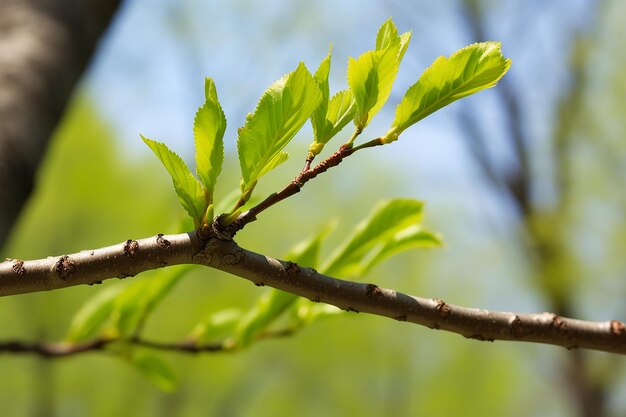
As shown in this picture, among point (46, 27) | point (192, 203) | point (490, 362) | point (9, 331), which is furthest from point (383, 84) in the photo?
point (490, 362)

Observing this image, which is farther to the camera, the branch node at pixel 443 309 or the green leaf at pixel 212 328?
the green leaf at pixel 212 328

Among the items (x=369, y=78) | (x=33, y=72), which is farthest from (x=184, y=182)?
(x=33, y=72)

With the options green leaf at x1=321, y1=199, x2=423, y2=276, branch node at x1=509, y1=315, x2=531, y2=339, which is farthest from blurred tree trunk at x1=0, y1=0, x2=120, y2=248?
branch node at x1=509, y1=315, x2=531, y2=339

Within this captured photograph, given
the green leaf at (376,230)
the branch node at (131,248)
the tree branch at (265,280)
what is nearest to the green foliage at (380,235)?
the green leaf at (376,230)

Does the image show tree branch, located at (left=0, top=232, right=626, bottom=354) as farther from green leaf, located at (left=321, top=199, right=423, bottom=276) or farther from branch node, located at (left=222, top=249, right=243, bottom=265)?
green leaf, located at (left=321, top=199, right=423, bottom=276)

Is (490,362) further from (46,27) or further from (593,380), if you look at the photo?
(46,27)

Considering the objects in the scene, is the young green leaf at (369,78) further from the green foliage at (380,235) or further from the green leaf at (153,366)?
the green leaf at (153,366)
